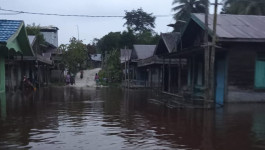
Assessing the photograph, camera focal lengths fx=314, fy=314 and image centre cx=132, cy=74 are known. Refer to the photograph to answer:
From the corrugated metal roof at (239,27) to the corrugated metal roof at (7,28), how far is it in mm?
9364

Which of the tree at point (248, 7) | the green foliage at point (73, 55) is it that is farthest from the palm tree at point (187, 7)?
the green foliage at point (73, 55)

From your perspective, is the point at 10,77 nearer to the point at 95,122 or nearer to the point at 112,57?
the point at 95,122

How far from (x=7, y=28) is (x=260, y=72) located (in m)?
12.8

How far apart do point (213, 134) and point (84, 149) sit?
357 centimetres

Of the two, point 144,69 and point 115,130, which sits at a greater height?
point 144,69

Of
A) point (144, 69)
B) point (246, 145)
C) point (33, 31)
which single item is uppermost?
point (33, 31)

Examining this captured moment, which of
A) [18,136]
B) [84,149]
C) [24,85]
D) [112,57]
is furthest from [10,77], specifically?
[112,57]

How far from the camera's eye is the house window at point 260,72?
15227 mm

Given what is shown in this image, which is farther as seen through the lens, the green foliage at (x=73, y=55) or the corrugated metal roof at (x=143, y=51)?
the green foliage at (x=73, y=55)

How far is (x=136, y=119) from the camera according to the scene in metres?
10.9

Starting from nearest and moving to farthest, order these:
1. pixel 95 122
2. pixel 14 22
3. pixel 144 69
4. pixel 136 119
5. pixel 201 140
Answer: pixel 201 140, pixel 95 122, pixel 136 119, pixel 14 22, pixel 144 69

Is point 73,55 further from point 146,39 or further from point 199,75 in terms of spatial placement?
point 199,75

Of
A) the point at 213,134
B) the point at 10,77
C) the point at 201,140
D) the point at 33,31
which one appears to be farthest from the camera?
the point at 33,31

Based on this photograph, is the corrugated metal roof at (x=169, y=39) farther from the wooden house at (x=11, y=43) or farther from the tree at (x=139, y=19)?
the tree at (x=139, y=19)
